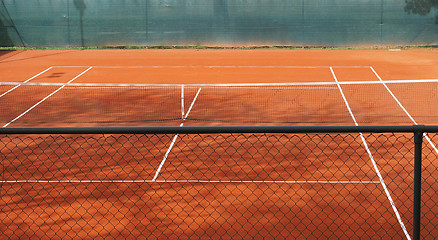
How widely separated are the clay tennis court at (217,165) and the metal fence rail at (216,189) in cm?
3

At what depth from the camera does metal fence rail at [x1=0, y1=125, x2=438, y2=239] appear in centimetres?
834

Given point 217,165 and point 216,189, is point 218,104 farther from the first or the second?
point 216,189

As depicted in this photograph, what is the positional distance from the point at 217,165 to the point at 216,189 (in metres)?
1.32

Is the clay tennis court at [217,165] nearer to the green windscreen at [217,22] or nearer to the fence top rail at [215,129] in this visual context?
the fence top rail at [215,129]

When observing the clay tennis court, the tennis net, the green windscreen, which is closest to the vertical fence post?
the clay tennis court

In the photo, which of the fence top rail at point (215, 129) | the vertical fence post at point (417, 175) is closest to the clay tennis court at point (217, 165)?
the fence top rail at point (215, 129)

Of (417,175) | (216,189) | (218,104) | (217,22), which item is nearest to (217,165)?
(216,189)

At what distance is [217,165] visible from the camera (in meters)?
11.3

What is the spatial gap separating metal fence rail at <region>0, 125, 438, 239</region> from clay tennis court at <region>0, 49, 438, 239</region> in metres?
0.03

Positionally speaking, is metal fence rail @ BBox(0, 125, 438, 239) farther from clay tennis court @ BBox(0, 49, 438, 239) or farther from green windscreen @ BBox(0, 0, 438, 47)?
green windscreen @ BBox(0, 0, 438, 47)

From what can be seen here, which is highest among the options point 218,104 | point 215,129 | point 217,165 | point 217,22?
point 215,129

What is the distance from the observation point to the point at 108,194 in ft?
32.0

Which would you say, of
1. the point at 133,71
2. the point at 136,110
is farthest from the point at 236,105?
the point at 133,71

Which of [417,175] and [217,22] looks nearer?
[417,175]
